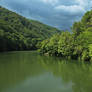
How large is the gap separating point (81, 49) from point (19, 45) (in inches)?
2735

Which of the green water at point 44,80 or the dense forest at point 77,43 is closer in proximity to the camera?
the green water at point 44,80

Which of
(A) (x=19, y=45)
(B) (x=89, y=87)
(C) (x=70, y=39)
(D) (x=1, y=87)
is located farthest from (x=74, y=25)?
(A) (x=19, y=45)

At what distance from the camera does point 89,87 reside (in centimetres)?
1338

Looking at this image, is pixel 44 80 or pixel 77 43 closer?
pixel 44 80

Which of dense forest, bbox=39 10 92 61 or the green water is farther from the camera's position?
dense forest, bbox=39 10 92 61

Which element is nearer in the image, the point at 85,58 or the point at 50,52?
the point at 85,58

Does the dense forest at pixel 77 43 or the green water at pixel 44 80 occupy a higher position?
the dense forest at pixel 77 43

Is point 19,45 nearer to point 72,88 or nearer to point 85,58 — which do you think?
point 85,58

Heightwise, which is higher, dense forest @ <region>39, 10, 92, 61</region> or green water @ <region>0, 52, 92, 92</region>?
dense forest @ <region>39, 10, 92, 61</region>

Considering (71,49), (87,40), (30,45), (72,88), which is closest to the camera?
(72,88)

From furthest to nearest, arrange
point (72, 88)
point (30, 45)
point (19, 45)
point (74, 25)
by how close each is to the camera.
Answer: point (30, 45), point (19, 45), point (74, 25), point (72, 88)

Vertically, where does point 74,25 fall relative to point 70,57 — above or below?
above

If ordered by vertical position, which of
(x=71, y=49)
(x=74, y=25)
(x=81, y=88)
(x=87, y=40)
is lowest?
(x=81, y=88)

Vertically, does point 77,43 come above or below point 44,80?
above
